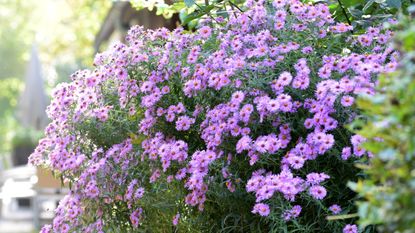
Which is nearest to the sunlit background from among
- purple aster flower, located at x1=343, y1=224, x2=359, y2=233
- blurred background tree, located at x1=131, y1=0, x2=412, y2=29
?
blurred background tree, located at x1=131, y1=0, x2=412, y2=29

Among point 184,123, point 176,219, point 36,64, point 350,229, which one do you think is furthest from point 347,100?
point 36,64

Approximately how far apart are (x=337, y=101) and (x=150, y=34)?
1.09m

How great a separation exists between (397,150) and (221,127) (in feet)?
4.34

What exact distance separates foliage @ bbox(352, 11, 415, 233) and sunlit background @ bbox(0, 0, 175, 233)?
2278 mm

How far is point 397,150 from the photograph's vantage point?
125 centimetres

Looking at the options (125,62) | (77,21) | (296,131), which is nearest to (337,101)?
(296,131)

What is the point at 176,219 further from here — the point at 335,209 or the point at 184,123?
the point at 335,209

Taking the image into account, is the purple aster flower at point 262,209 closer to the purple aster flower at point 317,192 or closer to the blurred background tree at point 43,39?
the purple aster flower at point 317,192

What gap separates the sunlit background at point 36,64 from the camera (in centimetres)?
934

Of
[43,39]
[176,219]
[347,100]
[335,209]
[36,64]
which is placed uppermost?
[347,100]

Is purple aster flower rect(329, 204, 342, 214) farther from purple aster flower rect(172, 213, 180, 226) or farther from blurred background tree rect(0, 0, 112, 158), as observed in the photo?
blurred background tree rect(0, 0, 112, 158)

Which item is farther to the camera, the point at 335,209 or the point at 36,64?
the point at 36,64

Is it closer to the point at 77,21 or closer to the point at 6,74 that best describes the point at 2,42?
the point at 6,74

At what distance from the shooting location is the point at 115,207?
3139 millimetres
